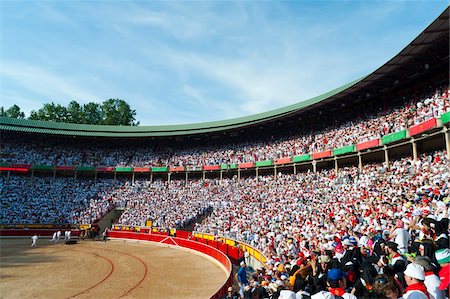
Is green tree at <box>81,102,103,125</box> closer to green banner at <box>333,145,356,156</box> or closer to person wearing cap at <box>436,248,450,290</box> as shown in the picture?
green banner at <box>333,145,356,156</box>

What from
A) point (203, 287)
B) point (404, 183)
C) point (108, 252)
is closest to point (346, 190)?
point (404, 183)

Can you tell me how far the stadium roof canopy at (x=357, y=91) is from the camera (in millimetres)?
19509

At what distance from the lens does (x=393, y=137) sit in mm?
21594

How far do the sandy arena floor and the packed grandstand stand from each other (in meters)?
4.35

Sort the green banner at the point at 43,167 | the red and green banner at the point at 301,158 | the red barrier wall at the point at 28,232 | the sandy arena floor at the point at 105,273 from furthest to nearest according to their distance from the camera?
the green banner at the point at 43,167 → the red barrier wall at the point at 28,232 → the red and green banner at the point at 301,158 → the sandy arena floor at the point at 105,273

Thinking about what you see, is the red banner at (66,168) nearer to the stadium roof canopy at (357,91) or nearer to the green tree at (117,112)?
the stadium roof canopy at (357,91)

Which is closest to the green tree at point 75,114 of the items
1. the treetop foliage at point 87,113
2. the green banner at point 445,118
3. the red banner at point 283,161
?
the treetop foliage at point 87,113

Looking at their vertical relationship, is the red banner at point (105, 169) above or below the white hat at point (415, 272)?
above

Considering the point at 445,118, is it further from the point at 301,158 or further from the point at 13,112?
the point at 13,112

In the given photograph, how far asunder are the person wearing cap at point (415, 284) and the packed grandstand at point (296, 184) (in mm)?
44

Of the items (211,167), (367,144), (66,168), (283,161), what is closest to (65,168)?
(66,168)

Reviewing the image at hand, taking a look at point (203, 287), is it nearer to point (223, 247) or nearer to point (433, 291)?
point (223, 247)

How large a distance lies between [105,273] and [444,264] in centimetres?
1855

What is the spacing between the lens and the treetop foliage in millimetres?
85875
